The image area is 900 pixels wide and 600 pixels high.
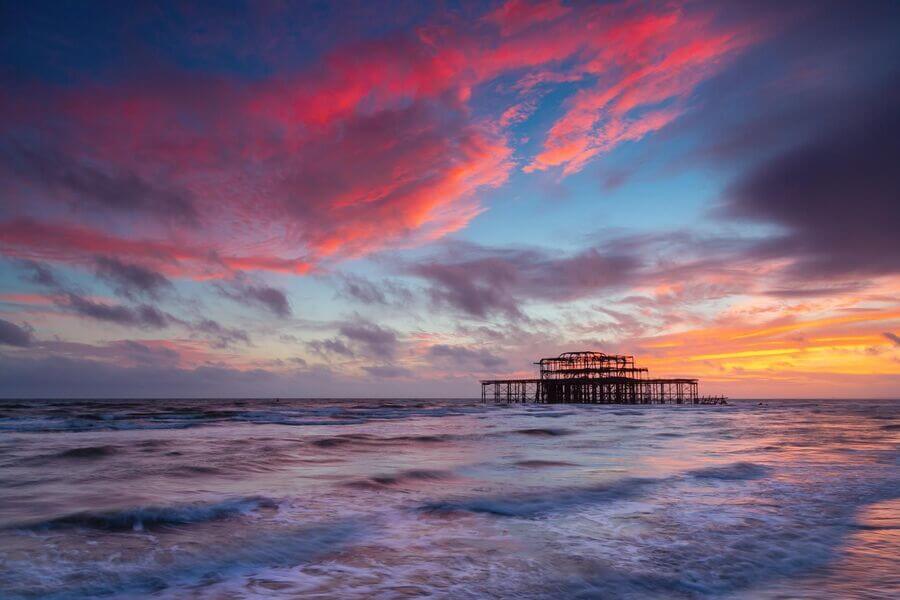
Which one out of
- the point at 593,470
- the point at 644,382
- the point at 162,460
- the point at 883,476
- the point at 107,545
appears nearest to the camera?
the point at 107,545

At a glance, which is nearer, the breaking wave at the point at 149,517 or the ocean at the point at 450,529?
the ocean at the point at 450,529

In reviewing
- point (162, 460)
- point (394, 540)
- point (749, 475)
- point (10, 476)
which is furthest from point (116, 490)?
point (749, 475)

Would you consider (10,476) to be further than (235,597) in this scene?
Yes

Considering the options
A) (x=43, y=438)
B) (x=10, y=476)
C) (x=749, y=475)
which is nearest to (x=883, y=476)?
(x=749, y=475)

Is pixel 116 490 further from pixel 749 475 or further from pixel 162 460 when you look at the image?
pixel 749 475

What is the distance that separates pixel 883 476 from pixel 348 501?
11556mm

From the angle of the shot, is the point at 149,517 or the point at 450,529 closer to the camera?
the point at 450,529

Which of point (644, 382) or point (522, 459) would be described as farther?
point (644, 382)

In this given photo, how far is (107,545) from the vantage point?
6.73 metres

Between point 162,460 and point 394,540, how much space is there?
11125 mm

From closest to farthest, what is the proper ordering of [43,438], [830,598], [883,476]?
1. [830,598]
2. [883,476]
3. [43,438]

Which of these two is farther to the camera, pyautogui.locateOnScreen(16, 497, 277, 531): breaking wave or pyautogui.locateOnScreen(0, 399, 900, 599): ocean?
pyautogui.locateOnScreen(16, 497, 277, 531): breaking wave

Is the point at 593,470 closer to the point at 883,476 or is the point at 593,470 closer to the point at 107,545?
the point at 883,476

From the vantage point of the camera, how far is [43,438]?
24.0 m
